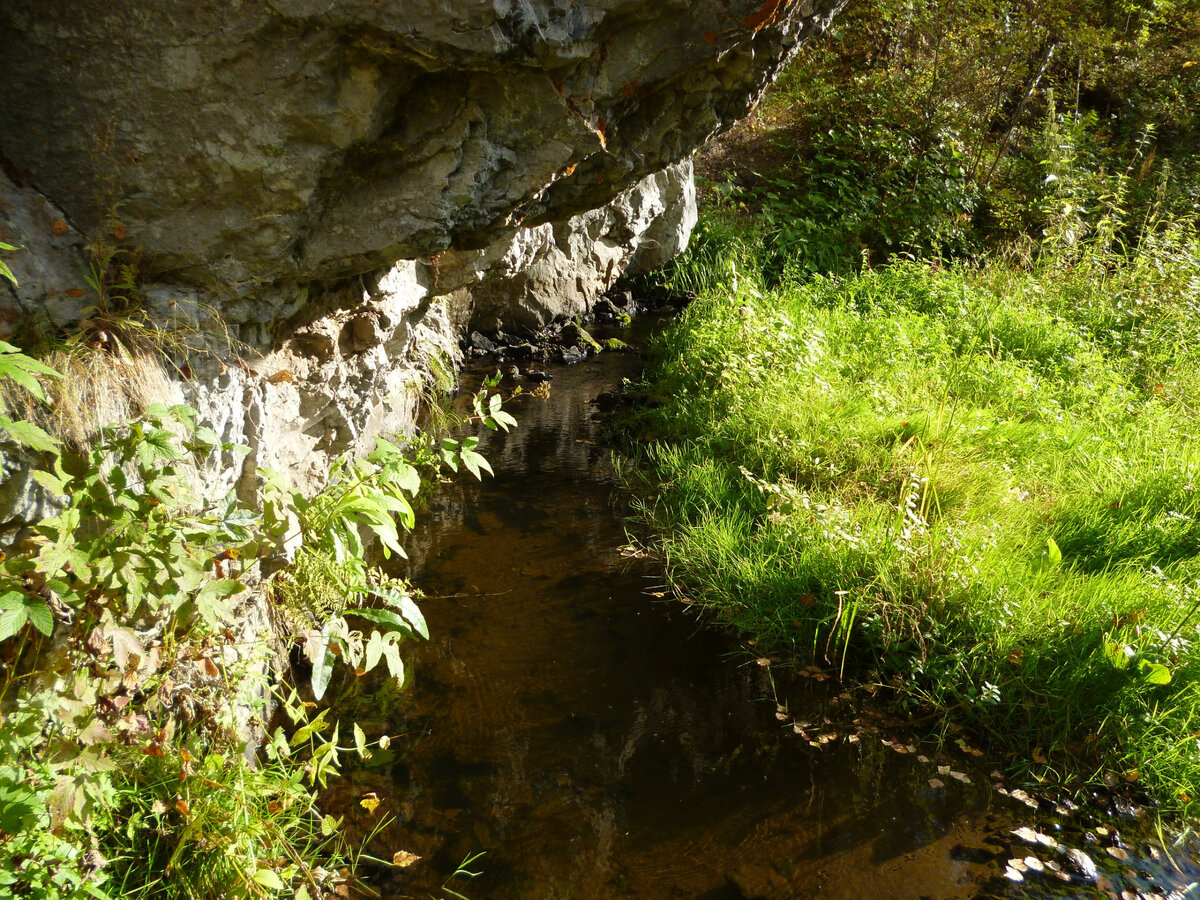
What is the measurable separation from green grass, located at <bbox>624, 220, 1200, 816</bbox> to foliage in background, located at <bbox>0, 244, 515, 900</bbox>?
2.21 m

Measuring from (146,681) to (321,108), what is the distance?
2.13 m

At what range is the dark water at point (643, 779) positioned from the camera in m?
2.90

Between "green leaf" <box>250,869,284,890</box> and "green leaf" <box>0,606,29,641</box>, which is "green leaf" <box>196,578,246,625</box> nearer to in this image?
"green leaf" <box>0,606,29,641</box>

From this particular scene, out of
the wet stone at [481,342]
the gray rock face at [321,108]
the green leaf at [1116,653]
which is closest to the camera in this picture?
the gray rock face at [321,108]

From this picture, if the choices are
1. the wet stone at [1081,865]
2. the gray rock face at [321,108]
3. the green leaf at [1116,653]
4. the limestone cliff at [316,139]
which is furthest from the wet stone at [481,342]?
the wet stone at [1081,865]

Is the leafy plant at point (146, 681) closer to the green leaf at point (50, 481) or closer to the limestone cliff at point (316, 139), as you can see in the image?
the green leaf at point (50, 481)

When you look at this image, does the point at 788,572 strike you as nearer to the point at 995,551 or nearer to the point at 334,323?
the point at 995,551

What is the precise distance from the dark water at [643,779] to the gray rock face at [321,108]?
6.65 feet

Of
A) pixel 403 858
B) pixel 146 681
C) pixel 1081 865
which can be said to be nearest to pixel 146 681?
pixel 146 681

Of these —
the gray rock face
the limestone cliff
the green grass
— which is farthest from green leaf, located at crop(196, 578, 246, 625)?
the green grass

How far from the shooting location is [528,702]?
3.70 meters

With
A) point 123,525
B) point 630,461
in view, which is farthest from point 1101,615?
point 123,525

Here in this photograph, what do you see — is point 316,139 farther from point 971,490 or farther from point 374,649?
point 971,490

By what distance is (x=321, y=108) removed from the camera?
2.94 meters
